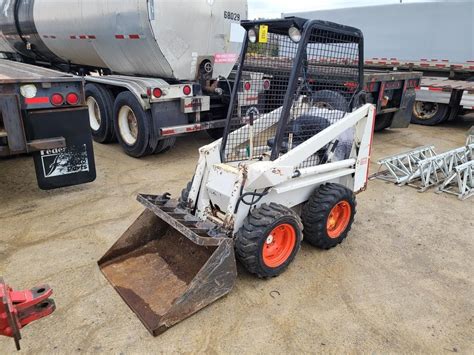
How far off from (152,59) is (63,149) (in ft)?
6.88

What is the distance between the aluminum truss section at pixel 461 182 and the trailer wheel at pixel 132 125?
4095mm

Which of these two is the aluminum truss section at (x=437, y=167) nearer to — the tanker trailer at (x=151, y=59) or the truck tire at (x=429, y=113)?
the tanker trailer at (x=151, y=59)

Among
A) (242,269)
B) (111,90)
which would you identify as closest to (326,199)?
(242,269)

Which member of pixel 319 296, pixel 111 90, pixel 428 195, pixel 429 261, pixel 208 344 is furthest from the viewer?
pixel 111 90

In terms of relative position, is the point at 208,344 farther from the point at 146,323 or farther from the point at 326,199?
the point at 326,199

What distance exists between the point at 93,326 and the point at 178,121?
3767 mm

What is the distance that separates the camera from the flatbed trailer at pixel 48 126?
12.7 feet

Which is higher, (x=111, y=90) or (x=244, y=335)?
(x=111, y=90)

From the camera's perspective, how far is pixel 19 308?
60.7 inches

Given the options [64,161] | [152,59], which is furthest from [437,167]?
[64,161]

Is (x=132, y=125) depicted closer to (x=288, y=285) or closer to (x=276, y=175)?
(x=276, y=175)

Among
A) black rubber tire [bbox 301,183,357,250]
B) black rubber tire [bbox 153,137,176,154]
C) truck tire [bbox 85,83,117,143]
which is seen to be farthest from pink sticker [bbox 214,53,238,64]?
black rubber tire [bbox 301,183,357,250]

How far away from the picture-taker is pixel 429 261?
3.53m

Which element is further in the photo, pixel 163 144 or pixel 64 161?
pixel 163 144
